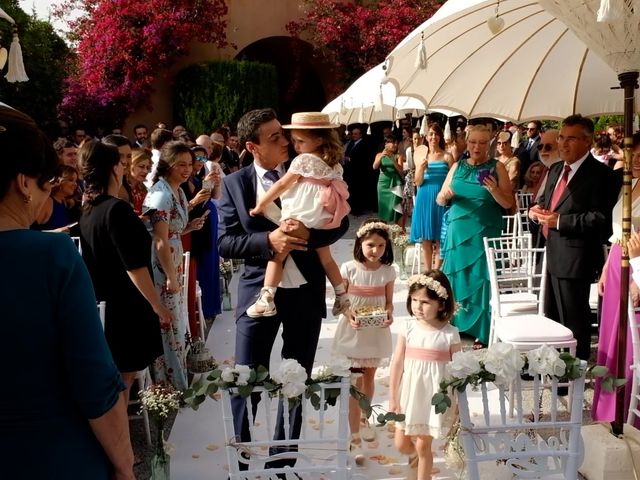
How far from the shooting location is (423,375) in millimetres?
3541

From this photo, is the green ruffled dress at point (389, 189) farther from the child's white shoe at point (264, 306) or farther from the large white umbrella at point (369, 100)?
the child's white shoe at point (264, 306)

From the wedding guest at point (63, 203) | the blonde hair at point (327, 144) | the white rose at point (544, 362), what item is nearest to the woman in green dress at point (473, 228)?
the blonde hair at point (327, 144)

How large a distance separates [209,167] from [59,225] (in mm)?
3114

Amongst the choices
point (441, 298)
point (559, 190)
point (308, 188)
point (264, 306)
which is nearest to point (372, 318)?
point (441, 298)

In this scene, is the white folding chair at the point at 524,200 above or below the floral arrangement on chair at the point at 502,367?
above

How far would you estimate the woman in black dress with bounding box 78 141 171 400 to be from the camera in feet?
11.9

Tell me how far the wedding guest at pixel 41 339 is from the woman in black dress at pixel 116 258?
198 centimetres

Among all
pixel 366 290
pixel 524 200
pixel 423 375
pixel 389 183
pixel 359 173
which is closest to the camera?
pixel 423 375

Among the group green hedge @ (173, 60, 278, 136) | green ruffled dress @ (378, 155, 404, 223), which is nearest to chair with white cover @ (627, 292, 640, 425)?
green ruffled dress @ (378, 155, 404, 223)

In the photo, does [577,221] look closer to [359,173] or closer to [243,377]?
[243,377]

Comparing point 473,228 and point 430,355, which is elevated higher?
point 473,228

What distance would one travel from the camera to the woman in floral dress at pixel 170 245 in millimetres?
4758

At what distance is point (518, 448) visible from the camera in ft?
7.58

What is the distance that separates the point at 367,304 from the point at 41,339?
10.1 feet
